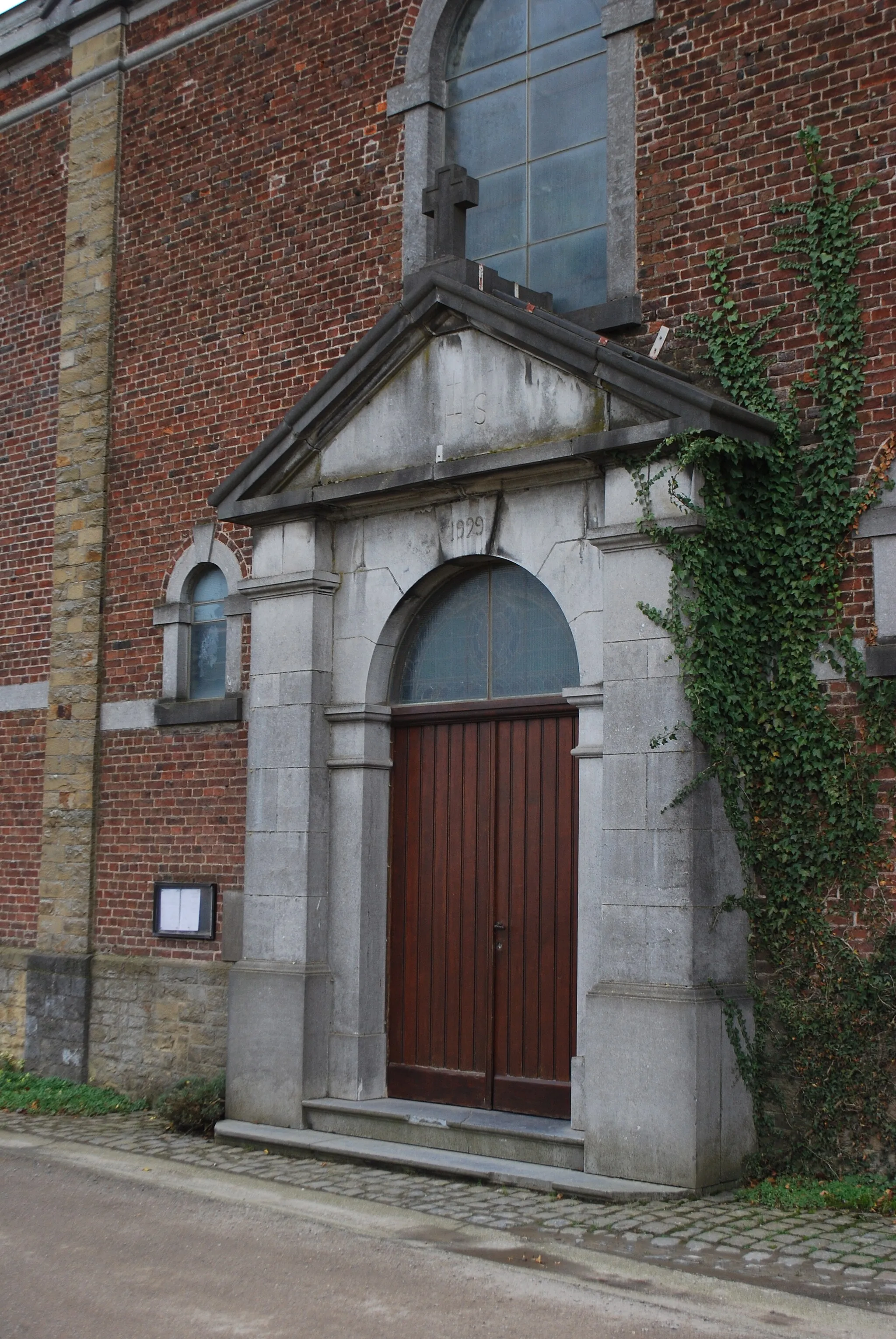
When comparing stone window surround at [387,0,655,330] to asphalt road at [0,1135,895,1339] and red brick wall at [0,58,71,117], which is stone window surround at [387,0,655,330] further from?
asphalt road at [0,1135,895,1339]

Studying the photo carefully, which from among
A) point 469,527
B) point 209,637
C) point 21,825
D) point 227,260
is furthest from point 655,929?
point 21,825

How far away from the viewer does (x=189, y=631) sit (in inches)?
440

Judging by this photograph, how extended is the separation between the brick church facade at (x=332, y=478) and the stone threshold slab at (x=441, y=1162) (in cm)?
16

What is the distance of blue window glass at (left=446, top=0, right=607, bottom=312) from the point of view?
9.29 meters

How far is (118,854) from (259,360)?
384 centimetres

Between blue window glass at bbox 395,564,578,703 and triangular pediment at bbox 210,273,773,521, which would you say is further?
blue window glass at bbox 395,564,578,703

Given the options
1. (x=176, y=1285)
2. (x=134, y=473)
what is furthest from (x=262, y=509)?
(x=176, y=1285)

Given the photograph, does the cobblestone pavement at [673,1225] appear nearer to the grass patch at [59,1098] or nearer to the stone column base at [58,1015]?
the grass patch at [59,1098]

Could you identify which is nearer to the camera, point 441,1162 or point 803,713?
point 803,713

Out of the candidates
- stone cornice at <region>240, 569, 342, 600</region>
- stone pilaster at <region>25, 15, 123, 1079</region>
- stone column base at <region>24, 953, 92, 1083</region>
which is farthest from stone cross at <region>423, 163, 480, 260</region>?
stone column base at <region>24, 953, 92, 1083</region>

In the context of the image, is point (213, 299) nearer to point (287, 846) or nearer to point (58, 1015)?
point (287, 846)

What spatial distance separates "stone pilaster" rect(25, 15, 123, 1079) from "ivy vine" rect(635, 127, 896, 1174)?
18.2 feet

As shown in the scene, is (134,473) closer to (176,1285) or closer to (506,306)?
(506,306)

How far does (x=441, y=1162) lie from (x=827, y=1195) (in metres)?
2.03
